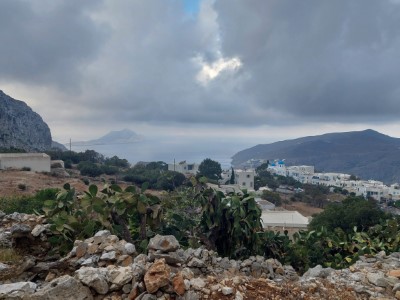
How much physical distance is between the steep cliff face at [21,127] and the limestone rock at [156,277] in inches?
2476

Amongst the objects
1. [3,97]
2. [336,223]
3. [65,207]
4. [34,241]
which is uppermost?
[3,97]

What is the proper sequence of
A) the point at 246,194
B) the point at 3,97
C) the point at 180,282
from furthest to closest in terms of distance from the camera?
the point at 3,97
the point at 246,194
the point at 180,282

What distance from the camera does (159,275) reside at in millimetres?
4699

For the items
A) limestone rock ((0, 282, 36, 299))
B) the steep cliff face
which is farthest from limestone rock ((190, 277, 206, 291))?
the steep cliff face

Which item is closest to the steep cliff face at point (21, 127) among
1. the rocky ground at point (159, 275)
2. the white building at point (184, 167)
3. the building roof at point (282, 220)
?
the white building at point (184, 167)

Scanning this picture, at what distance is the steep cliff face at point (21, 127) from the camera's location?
66.9 metres

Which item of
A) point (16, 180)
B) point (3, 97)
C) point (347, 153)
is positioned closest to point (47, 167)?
point (16, 180)

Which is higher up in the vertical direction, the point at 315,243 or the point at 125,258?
the point at 125,258

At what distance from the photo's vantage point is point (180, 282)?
4.70m

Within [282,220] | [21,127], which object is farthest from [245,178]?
[21,127]

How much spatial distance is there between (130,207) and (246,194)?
308 centimetres

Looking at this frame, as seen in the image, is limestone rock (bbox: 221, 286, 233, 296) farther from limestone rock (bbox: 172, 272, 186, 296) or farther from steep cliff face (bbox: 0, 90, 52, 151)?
steep cliff face (bbox: 0, 90, 52, 151)

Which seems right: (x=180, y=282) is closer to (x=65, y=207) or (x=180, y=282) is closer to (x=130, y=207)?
(x=130, y=207)

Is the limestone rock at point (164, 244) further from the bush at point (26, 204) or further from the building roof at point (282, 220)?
the building roof at point (282, 220)
